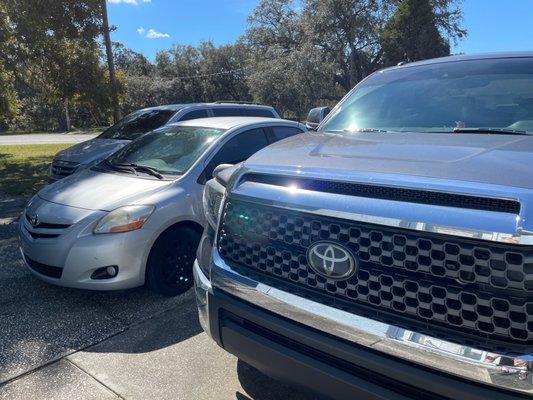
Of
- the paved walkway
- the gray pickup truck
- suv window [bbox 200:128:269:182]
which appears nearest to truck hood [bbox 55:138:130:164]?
suv window [bbox 200:128:269:182]

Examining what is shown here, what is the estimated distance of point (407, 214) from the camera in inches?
72.9

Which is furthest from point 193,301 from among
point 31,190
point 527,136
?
point 31,190

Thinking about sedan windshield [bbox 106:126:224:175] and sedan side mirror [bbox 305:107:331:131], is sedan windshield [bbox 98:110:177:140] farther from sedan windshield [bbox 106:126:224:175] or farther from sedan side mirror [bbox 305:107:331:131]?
sedan side mirror [bbox 305:107:331:131]

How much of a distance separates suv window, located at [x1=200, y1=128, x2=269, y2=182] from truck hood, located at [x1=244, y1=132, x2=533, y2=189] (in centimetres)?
214

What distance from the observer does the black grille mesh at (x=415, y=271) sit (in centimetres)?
166

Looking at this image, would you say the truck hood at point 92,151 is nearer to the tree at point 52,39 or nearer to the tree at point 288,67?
the tree at point 52,39

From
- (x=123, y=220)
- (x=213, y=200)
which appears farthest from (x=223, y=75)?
(x=213, y=200)

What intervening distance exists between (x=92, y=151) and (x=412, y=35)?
31.0 m

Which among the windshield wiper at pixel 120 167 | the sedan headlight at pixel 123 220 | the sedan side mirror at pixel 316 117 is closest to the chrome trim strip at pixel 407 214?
the sedan side mirror at pixel 316 117

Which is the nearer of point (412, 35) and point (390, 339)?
point (390, 339)

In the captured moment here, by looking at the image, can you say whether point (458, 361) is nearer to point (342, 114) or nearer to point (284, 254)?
point (284, 254)

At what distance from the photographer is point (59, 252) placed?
413cm

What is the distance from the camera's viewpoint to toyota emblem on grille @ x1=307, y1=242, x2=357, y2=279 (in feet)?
6.71

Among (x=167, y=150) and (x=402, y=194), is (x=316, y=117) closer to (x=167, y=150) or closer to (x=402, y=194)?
(x=167, y=150)
